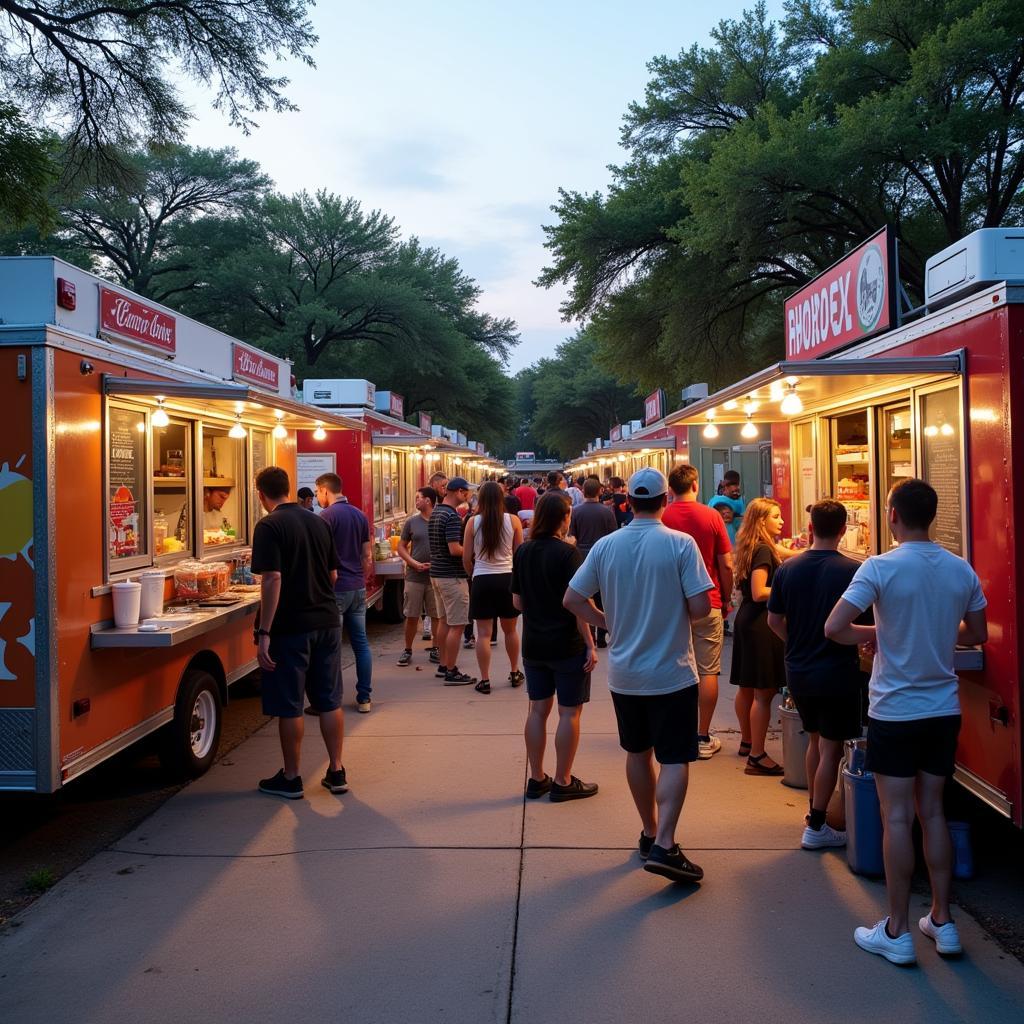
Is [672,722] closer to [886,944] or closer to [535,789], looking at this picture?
[886,944]

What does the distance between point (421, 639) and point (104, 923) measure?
7764mm

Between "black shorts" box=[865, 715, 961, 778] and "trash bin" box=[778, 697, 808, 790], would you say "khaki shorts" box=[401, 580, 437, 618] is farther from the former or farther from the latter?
"black shorts" box=[865, 715, 961, 778]

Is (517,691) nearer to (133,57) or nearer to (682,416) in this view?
(682,416)

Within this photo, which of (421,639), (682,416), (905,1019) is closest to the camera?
(905,1019)

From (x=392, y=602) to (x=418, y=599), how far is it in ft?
13.8

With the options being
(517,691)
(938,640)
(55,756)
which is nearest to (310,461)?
(517,691)

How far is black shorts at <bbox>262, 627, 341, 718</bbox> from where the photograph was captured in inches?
218

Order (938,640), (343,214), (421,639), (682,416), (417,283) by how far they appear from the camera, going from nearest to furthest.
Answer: (938,640)
(682,416)
(421,639)
(343,214)
(417,283)

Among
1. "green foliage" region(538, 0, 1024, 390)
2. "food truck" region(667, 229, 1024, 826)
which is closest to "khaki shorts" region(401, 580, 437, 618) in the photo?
"food truck" region(667, 229, 1024, 826)

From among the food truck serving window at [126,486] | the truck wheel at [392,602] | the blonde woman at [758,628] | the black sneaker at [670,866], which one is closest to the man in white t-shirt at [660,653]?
the black sneaker at [670,866]

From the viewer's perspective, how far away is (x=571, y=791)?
552 centimetres

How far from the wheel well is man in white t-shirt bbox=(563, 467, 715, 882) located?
3114mm

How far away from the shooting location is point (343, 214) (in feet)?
114

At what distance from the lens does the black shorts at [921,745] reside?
11.6ft
